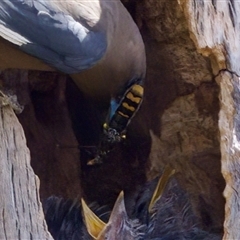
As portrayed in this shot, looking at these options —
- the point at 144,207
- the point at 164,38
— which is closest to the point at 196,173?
the point at 144,207

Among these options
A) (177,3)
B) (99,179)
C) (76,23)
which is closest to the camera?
(76,23)

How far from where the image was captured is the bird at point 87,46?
5.23ft

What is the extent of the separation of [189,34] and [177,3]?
0.09 m

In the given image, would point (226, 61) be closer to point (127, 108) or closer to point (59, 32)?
point (127, 108)

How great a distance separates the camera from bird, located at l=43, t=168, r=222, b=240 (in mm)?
1717

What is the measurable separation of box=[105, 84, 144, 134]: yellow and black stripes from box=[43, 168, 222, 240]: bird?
8.0 inches

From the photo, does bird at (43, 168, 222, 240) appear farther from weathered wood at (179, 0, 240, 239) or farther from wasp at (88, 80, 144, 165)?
weathered wood at (179, 0, 240, 239)

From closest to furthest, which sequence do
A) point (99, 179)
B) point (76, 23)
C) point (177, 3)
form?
point (76, 23), point (177, 3), point (99, 179)

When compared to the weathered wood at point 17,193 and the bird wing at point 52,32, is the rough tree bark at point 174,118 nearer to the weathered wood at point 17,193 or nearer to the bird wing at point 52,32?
the bird wing at point 52,32

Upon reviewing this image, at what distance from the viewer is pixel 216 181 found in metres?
2.03

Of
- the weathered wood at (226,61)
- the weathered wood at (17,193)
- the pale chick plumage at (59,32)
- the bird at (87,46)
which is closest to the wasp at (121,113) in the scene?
the bird at (87,46)

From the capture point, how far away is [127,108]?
6.08ft

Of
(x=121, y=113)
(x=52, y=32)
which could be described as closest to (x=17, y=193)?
(x=52, y=32)

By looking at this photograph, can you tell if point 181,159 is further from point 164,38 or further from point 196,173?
Answer: point 164,38
